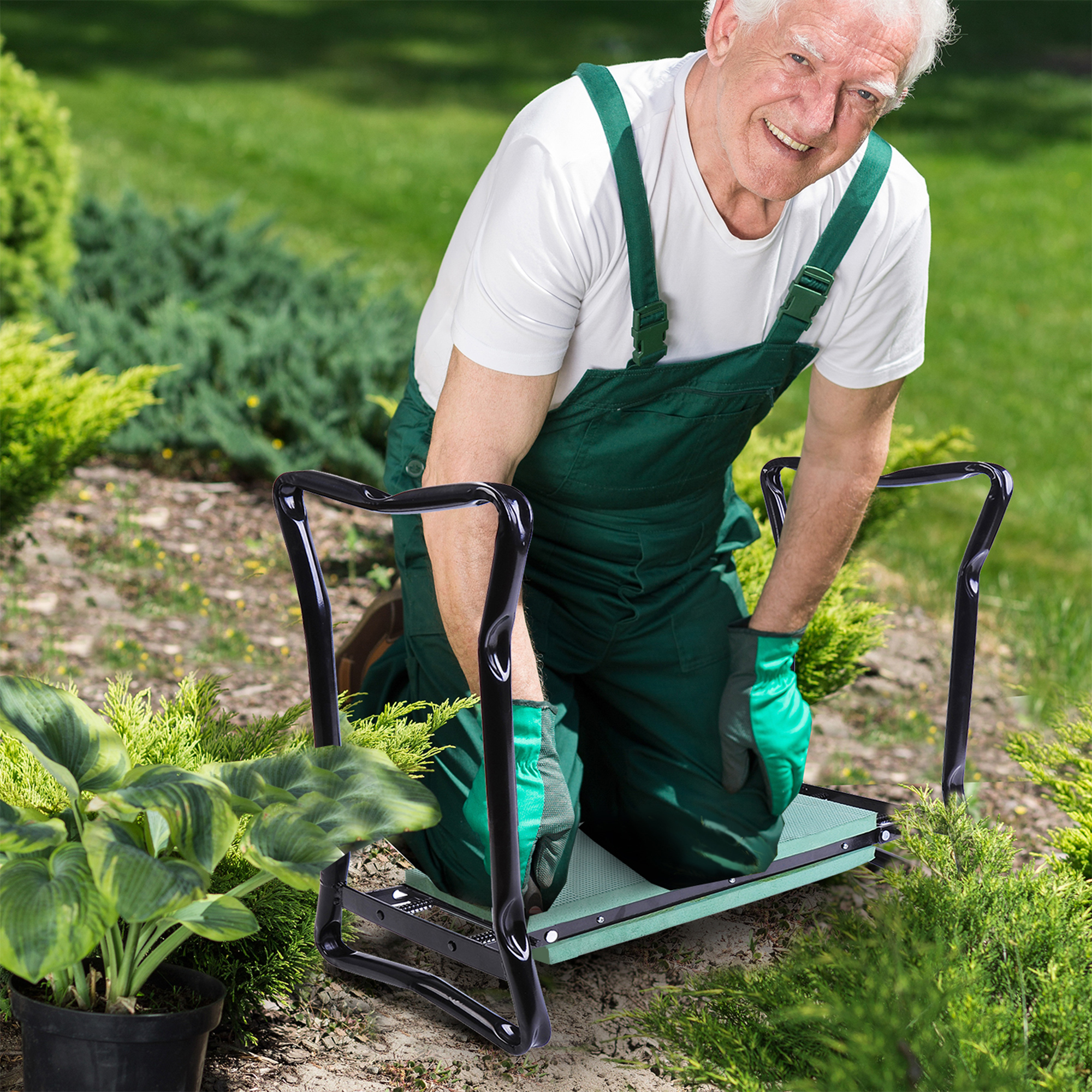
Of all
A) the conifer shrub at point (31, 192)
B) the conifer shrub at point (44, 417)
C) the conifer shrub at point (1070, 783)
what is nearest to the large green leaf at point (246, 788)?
the conifer shrub at point (1070, 783)

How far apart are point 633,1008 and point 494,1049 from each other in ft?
0.92

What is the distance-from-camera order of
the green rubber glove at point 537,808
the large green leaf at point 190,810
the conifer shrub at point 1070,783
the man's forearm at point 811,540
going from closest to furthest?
the large green leaf at point 190,810, the green rubber glove at point 537,808, the conifer shrub at point 1070,783, the man's forearm at point 811,540

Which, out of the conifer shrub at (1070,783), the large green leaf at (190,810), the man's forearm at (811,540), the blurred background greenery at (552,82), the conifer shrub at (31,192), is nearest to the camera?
the large green leaf at (190,810)

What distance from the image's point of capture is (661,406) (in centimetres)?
212

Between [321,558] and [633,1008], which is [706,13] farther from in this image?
[321,558]

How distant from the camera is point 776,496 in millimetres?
2662

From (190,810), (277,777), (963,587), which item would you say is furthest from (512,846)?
(963,587)

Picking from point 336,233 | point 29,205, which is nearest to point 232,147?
point 336,233

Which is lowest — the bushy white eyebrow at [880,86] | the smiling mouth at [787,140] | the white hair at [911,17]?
the smiling mouth at [787,140]

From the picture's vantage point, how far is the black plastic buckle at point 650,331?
198cm

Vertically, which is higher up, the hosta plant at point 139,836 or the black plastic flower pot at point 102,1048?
the hosta plant at point 139,836

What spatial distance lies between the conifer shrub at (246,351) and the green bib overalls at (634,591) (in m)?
1.99

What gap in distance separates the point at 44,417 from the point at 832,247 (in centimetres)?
211

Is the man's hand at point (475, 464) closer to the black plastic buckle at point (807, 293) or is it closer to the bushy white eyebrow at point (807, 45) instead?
the black plastic buckle at point (807, 293)
